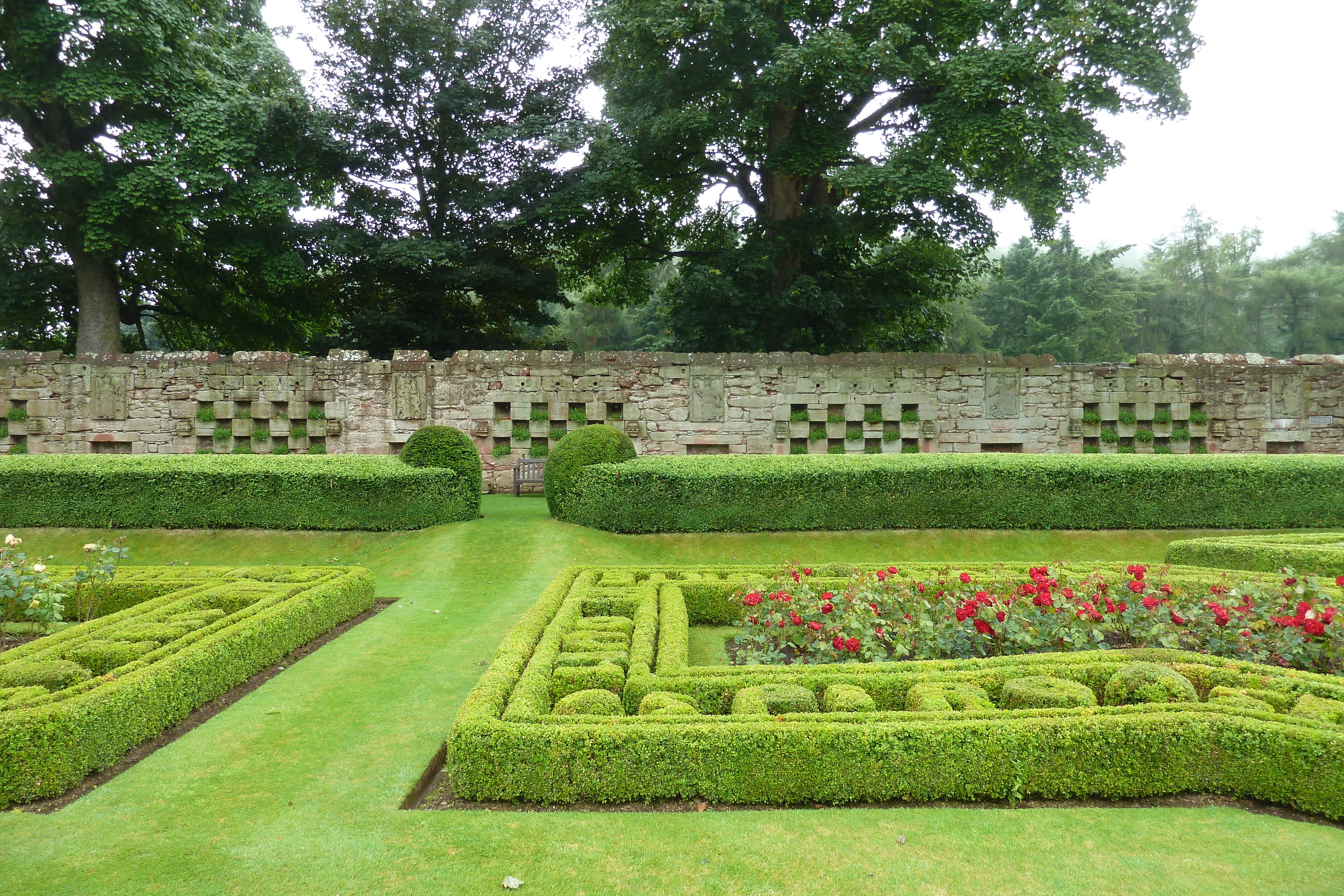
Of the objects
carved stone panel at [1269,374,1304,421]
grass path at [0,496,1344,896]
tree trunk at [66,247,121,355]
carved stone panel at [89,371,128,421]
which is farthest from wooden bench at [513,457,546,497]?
carved stone panel at [1269,374,1304,421]

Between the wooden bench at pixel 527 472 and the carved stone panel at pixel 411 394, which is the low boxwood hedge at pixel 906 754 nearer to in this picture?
the wooden bench at pixel 527 472

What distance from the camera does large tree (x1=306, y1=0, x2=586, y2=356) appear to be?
704 inches

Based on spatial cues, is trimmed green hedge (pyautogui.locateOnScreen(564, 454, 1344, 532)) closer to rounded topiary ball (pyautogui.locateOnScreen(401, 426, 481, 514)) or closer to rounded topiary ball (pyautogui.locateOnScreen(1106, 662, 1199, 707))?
rounded topiary ball (pyautogui.locateOnScreen(401, 426, 481, 514))

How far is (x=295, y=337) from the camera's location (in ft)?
69.0

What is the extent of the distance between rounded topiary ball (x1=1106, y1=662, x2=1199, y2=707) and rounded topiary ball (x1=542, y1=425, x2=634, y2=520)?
716cm

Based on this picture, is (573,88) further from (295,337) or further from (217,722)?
(217,722)

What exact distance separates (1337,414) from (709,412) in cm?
1133

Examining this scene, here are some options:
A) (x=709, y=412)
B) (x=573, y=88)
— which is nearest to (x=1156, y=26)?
(x=709, y=412)

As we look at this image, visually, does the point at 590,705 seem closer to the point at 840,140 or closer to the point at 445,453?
the point at 445,453

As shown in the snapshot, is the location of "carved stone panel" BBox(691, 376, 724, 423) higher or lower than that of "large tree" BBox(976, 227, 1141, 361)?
lower

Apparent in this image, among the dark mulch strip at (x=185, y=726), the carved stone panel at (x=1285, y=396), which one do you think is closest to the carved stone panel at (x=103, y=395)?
the dark mulch strip at (x=185, y=726)

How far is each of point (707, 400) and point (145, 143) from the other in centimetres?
1256

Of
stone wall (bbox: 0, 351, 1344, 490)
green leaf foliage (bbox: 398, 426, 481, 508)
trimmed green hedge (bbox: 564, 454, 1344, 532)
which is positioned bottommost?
trimmed green hedge (bbox: 564, 454, 1344, 532)

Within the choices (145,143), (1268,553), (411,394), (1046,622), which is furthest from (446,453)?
(145,143)
